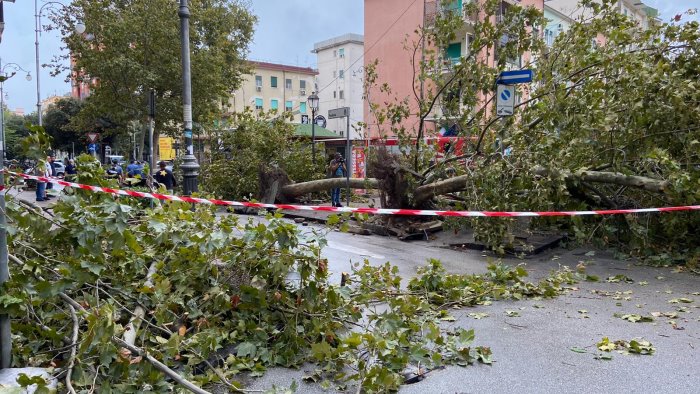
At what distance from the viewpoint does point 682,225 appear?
26.9 ft

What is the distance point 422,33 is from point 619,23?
3817mm

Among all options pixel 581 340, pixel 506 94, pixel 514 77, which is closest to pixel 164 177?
pixel 506 94

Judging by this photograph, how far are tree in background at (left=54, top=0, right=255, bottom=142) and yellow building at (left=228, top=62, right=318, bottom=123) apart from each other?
3357 cm

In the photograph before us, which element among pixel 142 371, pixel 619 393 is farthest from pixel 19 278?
pixel 619 393

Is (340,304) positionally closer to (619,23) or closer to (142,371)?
(142,371)

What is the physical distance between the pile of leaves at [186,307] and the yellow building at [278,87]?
57261 mm

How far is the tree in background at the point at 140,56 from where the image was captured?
23.5 meters

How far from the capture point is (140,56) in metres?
24.0

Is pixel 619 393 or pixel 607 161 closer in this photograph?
pixel 619 393

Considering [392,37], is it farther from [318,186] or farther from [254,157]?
[318,186]

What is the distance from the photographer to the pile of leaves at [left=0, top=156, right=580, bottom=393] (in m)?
3.32

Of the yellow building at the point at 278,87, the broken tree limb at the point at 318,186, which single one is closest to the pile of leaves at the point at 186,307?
the broken tree limb at the point at 318,186

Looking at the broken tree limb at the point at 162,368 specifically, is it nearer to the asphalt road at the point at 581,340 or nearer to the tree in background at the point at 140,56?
the asphalt road at the point at 581,340

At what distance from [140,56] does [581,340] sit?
23.8 m
